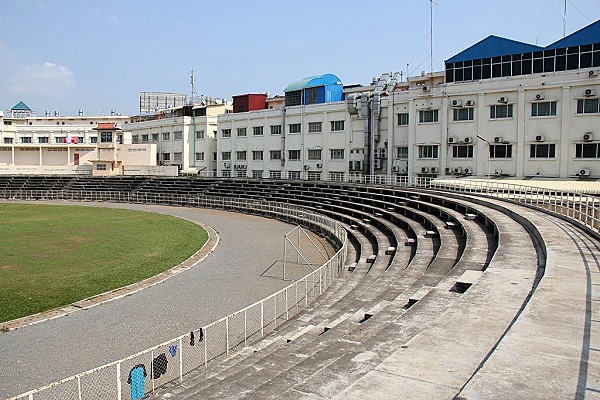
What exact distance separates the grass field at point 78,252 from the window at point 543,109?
2497 centimetres

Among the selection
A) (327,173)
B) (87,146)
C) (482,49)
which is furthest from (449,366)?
(87,146)

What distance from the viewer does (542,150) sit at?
3866 cm

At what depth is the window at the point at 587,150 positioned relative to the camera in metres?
36.3

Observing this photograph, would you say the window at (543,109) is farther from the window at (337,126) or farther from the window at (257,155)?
the window at (257,155)

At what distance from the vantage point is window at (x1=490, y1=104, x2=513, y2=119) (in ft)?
132

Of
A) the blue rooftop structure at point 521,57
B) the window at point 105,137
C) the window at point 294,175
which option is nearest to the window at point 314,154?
the window at point 294,175

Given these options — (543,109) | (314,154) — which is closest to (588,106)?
(543,109)

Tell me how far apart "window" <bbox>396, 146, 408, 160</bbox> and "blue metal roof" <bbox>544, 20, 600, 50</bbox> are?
13685 mm

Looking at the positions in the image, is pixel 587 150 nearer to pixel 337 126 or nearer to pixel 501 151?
pixel 501 151

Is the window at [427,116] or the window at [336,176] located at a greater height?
the window at [427,116]

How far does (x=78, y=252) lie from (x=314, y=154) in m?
32.5

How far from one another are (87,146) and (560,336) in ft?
250

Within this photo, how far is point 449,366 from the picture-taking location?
7.98 metres

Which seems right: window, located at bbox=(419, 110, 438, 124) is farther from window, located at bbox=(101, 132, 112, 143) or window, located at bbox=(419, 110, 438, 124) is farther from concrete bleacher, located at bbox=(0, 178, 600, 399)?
window, located at bbox=(101, 132, 112, 143)
